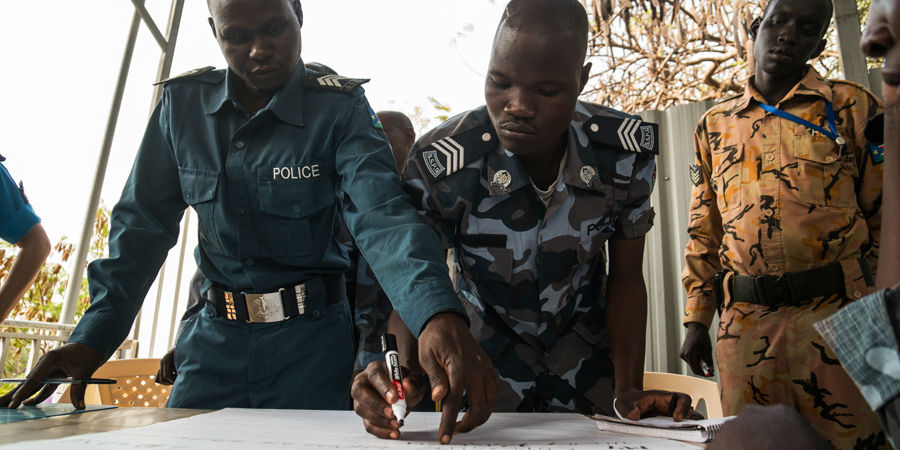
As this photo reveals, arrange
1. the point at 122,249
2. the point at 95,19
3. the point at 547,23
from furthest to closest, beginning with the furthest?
the point at 95,19, the point at 122,249, the point at 547,23

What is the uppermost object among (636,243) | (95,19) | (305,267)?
(95,19)

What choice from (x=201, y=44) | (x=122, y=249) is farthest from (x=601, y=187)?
(x=201, y=44)

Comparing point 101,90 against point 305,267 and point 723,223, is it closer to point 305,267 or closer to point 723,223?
point 305,267

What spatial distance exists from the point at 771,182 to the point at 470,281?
3.56 ft

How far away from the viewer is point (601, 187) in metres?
1.45

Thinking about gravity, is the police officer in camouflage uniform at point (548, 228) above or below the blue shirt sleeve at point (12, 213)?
below

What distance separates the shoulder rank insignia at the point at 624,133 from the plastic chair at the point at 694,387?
37.1 inches

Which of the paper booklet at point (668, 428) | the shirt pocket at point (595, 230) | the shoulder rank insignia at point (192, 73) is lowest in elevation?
the paper booklet at point (668, 428)

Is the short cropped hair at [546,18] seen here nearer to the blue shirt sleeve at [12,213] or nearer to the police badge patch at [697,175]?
the police badge patch at [697,175]

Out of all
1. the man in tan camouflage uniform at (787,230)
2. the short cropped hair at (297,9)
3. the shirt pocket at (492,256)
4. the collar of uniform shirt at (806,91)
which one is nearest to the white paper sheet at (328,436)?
the shirt pocket at (492,256)

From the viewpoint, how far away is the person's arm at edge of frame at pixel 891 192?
61 cm

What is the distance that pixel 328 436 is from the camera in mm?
955

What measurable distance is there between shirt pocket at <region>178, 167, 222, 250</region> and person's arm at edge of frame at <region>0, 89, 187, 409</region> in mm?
94

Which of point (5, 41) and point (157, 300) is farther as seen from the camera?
point (157, 300)
